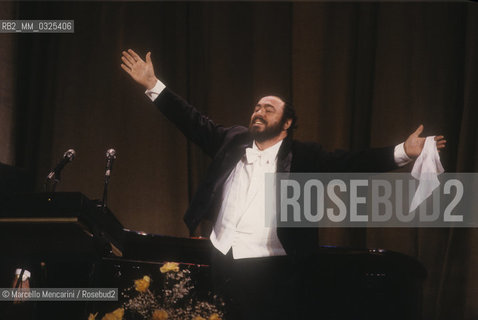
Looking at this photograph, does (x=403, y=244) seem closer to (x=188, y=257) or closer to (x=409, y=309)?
(x=409, y=309)

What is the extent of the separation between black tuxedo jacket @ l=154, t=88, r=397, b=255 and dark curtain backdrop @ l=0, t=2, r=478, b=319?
135 centimetres

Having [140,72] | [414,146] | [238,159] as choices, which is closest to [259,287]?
[238,159]

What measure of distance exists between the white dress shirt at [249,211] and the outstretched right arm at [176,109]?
0.23 meters

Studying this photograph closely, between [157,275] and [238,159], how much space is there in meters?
0.71

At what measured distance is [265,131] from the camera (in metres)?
2.94

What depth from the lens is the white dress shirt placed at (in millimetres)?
2672

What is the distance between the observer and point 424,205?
155 inches

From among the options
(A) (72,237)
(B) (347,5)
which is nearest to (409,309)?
(A) (72,237)

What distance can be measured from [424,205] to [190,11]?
234cm

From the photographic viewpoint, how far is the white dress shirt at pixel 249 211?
267 cm

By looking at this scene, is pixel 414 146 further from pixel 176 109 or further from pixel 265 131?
pixel 176 109

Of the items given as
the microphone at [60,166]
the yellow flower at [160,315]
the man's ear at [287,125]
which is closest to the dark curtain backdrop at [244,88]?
the man's ear at [287,125]

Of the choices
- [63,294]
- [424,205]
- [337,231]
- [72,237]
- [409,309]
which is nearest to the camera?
[72,237]

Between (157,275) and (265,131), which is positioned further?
(265,131)
